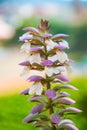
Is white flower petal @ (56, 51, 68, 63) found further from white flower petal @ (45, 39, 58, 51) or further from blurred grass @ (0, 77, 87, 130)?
blurred grass @ (0, 77, 87, 130)

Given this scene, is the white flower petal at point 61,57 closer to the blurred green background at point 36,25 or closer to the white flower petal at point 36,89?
the white flower petal at point 36,89

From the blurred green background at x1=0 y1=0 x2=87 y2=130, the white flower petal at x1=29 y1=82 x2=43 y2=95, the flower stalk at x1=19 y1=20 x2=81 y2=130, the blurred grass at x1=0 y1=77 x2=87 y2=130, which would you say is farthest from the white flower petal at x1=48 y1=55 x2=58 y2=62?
the blurred green background at x1=0 y1=0 x2=87 y2=130

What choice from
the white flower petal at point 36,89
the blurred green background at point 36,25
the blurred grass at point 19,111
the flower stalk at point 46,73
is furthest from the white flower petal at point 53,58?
the blurred green background at point 36,25

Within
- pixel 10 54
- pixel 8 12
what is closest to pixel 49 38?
pixel 10 54

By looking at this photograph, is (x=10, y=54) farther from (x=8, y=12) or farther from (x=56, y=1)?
(x=56, y=1)

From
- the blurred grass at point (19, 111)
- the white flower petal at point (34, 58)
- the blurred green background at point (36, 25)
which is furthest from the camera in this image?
the blurred green background at point (36, 25)

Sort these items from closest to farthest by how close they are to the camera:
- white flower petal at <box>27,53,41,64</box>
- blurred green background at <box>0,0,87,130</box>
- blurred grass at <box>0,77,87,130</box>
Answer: white flower petal at <box>27,53,41,64</box>, blurred grass at <box>0,77,87,130</box>, blurred green background at <box>0,0,87,130</box>
